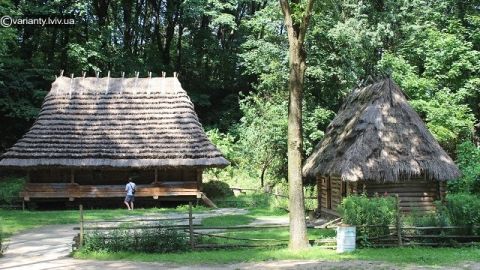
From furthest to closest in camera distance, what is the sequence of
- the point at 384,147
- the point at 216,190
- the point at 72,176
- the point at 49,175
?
the point at 216,190
the point at 49,175
the point at 72,176
the point at 384,147

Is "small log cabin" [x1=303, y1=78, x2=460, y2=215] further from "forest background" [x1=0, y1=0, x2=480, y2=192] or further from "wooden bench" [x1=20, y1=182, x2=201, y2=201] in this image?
"wooden bench" [x1=20, y1=182, x2=201, y2=201]

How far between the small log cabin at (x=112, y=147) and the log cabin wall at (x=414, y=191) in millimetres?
7902

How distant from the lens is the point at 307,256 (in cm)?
1336

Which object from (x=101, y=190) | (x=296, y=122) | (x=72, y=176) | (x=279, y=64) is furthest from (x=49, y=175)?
(x=296, y=122)

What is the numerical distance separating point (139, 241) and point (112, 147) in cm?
1235

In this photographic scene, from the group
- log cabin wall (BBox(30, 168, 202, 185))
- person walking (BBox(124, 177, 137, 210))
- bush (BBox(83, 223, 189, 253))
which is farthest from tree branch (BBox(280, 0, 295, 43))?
log cabin wall (BBox(30, 168, 202, 185))

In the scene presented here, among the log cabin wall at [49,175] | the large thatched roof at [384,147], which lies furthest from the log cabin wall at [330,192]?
the log cabin wall at [49,175]

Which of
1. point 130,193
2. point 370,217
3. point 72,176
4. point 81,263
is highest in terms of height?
point 72,176

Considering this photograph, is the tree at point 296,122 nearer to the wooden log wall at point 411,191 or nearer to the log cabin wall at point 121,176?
the wooden log wall at point 411,191

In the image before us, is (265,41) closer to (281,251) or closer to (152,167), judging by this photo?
(152,167)

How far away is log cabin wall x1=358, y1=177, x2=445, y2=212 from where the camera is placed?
20109mm

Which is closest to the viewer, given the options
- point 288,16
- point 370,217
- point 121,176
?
point 288,16

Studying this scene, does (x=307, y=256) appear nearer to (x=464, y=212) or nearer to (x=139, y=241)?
(x=139, y=241)

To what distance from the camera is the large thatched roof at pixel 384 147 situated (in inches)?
745
